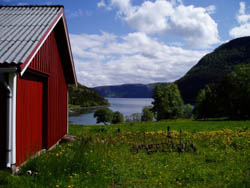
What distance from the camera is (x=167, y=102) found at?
63375 millimetres

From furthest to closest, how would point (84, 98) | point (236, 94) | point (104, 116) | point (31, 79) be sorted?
1. point (84, 98)
2. point (104, 116)
3. point (236, 94)
4. point (31, 79)

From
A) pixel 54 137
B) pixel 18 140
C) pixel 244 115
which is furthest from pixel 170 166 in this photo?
pixel 244 115

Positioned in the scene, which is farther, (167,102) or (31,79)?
(167,102)

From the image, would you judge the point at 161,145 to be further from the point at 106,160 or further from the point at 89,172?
the point at 89,172

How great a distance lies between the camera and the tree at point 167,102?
63.2 m

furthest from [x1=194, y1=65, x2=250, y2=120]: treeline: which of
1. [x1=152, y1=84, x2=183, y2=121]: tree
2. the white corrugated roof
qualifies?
the white corrugated roof

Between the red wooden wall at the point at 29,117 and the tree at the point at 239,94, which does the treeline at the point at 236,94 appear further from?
the red wooden wall at the point at 29,117

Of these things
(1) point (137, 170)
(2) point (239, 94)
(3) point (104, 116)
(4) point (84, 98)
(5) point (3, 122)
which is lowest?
(3) point (104, 116)

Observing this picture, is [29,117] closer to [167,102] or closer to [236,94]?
[236,94]

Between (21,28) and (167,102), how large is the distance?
57.1 metres

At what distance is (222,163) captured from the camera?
27.2 feet

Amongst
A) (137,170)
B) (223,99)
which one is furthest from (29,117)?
(223,99)

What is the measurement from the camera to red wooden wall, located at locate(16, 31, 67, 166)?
737cm

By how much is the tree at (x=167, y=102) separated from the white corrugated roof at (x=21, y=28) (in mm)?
54449
